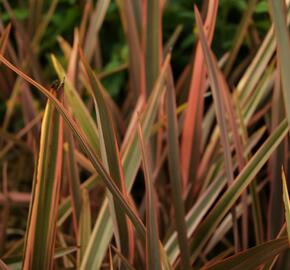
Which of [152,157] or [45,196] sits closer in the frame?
[45,196]

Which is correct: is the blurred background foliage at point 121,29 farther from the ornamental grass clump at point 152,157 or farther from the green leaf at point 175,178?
the green leaf at point 175,178

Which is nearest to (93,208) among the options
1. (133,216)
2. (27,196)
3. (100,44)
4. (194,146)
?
(27,196)

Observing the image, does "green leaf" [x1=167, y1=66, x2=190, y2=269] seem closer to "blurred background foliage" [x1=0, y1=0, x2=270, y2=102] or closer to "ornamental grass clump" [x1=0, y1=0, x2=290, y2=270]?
"ornamental grass clump" [x1=0, y1=0, x2=290, y2=270]

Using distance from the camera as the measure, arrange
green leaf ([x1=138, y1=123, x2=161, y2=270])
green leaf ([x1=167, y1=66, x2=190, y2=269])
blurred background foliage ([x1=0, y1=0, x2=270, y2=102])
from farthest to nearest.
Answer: blurred background foliage ([x1=0, y1=0, x2=270, y2=102])
green leaf ([x1=167, y1=66, x2=190, y2=269])
green leaf ([x1=138, y1=123, x2=161, y2=270])

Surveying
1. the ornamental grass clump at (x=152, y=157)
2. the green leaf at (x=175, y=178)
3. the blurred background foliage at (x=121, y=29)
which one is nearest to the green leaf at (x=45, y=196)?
the ornamental grass clump at (x=152, y=157)

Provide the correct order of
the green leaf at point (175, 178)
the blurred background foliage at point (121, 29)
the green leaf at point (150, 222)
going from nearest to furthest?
the green leaf at point (150, 222) → the green leaf at point (175, 178) → the blurred background foliage at point (121, 29)

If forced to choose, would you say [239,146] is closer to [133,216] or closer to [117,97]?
[133,216]

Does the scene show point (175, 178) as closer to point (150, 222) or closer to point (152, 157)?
point (150, 222)

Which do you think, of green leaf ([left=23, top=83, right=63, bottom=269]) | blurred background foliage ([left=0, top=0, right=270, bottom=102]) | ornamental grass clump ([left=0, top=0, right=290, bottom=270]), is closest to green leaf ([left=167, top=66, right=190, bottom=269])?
ornamental grass clump ([left=0, top=0, right=290, bottom=270])

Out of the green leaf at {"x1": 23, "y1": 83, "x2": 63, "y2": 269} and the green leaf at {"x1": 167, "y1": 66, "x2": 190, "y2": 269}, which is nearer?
the green leaf at {"x1": 23, "y1": 83, "x2": 63, "y2": 269}

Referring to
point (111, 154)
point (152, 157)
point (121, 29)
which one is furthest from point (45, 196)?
point (121, 29)

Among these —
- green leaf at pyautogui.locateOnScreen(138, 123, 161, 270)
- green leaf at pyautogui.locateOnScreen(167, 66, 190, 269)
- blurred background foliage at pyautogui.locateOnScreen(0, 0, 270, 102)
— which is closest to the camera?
green leaf at pyautogui.locateOnScreen(138, 123, 161, 270)
